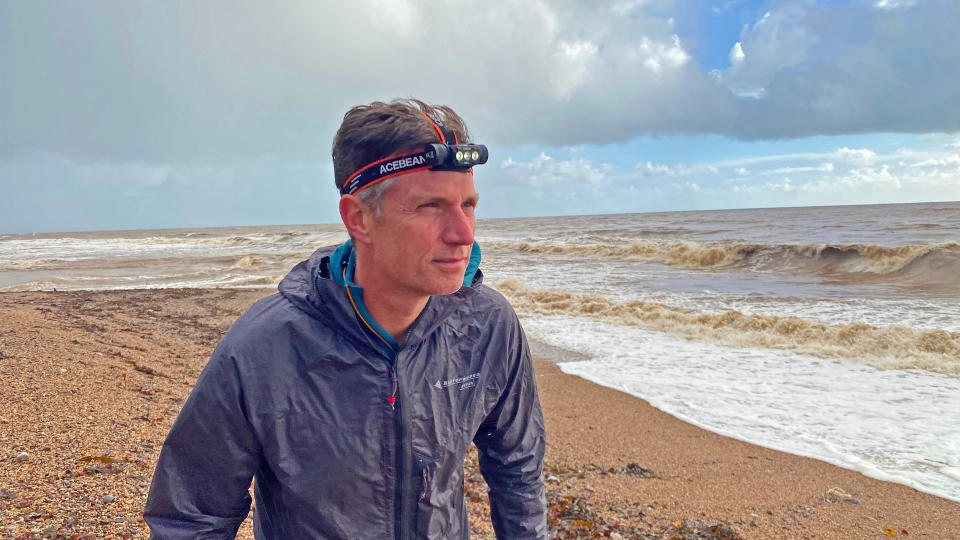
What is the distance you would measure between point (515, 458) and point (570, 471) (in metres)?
3.40

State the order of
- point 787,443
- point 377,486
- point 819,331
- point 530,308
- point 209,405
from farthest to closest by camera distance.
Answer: point 530,308 < point 819,331 < point 787,443 < point 377,486 < point 209,405

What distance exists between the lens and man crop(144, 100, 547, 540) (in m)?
1.44

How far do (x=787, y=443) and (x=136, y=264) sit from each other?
31.5 metres

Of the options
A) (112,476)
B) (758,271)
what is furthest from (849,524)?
(758,271)

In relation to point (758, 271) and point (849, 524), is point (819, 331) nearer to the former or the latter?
point (849, 524)

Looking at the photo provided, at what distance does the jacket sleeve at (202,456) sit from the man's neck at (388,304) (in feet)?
1.30

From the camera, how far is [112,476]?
142 inches

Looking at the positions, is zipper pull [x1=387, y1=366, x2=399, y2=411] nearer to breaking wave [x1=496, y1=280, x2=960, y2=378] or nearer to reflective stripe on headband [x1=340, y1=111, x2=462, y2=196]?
reflective stripe on headband [x1=340, y1=111, x2=462, y2=196]

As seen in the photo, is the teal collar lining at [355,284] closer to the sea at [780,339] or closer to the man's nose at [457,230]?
the man's nose at [457,230]

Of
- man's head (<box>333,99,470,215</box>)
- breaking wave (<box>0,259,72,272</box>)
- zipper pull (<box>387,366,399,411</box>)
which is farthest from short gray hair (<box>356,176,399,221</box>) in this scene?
breaking wave (<box>0,259,72,272</box>)

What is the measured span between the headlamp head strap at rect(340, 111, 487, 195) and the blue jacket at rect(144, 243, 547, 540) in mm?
289

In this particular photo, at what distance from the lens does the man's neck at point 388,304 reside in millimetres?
1602

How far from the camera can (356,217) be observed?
162cm

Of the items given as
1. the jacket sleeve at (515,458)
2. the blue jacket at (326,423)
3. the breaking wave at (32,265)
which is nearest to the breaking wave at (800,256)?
the jacket sleeve at (515,458)
